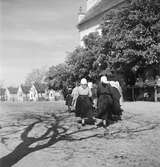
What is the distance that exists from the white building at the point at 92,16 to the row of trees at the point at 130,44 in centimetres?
1681

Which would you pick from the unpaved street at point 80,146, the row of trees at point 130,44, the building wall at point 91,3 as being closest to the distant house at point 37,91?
the building wall at point 91,3

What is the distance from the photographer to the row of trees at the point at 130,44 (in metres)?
27.9

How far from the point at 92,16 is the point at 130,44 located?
1013 inches

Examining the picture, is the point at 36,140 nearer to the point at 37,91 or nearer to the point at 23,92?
the point at 37,91

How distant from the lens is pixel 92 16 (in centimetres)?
5294

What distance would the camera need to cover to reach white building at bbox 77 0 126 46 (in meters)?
50.8

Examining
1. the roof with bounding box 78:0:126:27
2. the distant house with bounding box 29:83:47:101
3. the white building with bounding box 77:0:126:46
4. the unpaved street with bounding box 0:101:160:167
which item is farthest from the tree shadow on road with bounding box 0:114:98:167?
the distant house with bounding box 29:83:47:101

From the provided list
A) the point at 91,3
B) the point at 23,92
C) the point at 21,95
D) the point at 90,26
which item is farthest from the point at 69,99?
the point at 21,95

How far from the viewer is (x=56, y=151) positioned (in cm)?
786

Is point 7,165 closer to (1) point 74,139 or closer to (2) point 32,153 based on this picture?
(2) point 32,153

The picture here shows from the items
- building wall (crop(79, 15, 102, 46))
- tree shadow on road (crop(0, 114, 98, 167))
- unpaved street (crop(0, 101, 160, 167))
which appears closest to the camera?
unpaved street (crop(0, 101, 160, 167))

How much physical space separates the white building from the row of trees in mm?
16810

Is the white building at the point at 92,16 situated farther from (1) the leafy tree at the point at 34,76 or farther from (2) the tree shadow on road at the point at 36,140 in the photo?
(1) the leafy tree at the point at 34,76

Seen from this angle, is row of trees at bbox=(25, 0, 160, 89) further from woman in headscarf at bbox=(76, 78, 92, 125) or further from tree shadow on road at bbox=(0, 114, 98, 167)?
tree shadow on road at bbox=(0, 114, 98, 167)
